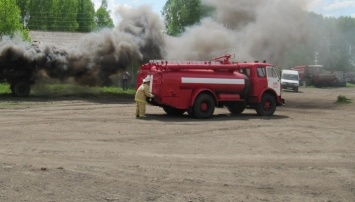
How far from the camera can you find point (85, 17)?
81.4 meters

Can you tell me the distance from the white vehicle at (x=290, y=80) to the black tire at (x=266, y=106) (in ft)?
87.9

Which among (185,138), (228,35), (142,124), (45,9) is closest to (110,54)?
(228,35)

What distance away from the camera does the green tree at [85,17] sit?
80.6 metres

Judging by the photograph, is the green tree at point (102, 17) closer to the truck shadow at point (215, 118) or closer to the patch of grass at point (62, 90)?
the patch of grass at point (62, 90)

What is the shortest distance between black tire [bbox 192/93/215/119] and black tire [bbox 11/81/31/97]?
40.4 ft

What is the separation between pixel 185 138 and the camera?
14.7 metres

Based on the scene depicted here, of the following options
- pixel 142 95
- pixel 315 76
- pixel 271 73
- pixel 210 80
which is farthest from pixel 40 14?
pixel 210 80

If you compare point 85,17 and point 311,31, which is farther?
point 85,17

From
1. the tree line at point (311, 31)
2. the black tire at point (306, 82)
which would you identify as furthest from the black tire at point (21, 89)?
the black tire at point (306, 82)

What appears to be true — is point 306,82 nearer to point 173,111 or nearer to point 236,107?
point 236,107

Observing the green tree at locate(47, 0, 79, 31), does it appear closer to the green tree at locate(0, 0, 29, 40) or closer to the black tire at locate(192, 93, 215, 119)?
the green tree at locate(0, 0, 29, 40)

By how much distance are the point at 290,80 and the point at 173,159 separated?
40172mm

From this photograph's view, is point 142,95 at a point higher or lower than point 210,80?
lower

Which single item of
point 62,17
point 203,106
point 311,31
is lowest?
point 203,106
